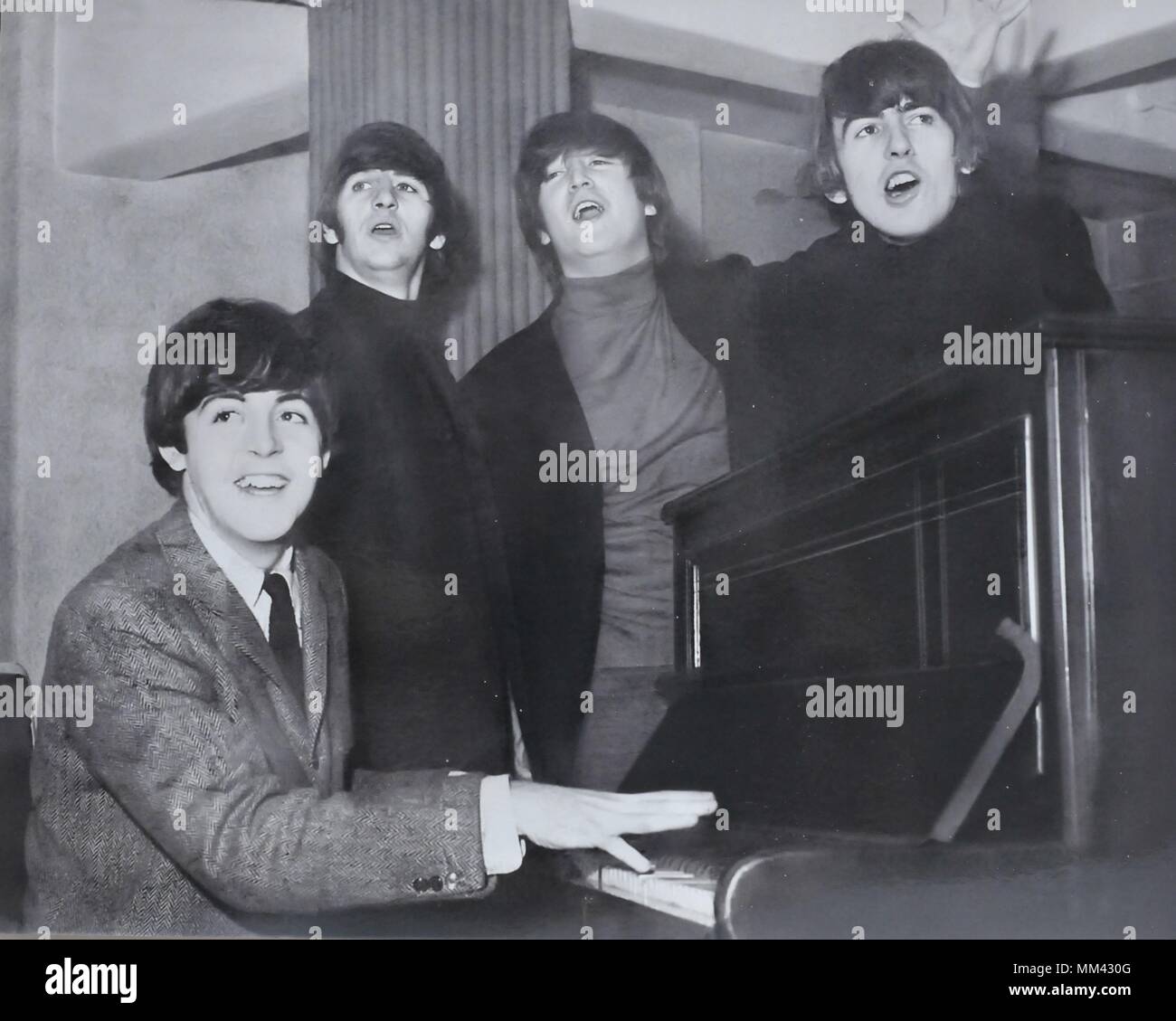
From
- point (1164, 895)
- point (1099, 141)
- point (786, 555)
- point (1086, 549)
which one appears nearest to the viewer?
point (1086, 549)

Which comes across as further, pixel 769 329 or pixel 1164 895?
pixel 769 329

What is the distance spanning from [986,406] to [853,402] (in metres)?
0.58

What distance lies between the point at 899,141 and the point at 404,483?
1626 millimetres

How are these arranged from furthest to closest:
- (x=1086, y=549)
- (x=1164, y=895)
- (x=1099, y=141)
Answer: (x=1099, y=141), (x=1164, y=895), (x=1086, y=549)

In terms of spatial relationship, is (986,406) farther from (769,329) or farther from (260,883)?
(260,883)

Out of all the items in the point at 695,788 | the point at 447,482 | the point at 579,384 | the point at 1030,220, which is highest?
the point at 1030,220

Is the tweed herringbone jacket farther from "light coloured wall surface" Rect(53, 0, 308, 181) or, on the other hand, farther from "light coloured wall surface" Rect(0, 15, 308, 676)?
"light coloured wall surface" Rect(53, 0, 308, 181)

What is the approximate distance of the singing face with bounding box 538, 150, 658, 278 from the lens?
4.12 metres

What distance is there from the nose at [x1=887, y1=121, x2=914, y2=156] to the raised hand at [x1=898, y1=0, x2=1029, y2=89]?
22 cm

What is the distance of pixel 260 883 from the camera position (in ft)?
12.4

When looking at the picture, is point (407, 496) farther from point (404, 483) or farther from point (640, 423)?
point (640, 423)

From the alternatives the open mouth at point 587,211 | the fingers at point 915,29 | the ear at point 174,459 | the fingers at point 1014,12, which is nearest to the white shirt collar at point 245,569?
the ear at point 174,459

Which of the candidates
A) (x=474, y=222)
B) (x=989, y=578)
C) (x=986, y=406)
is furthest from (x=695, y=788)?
(x=474, y=222)

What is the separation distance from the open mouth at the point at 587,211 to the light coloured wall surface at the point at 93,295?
75 centimetres
